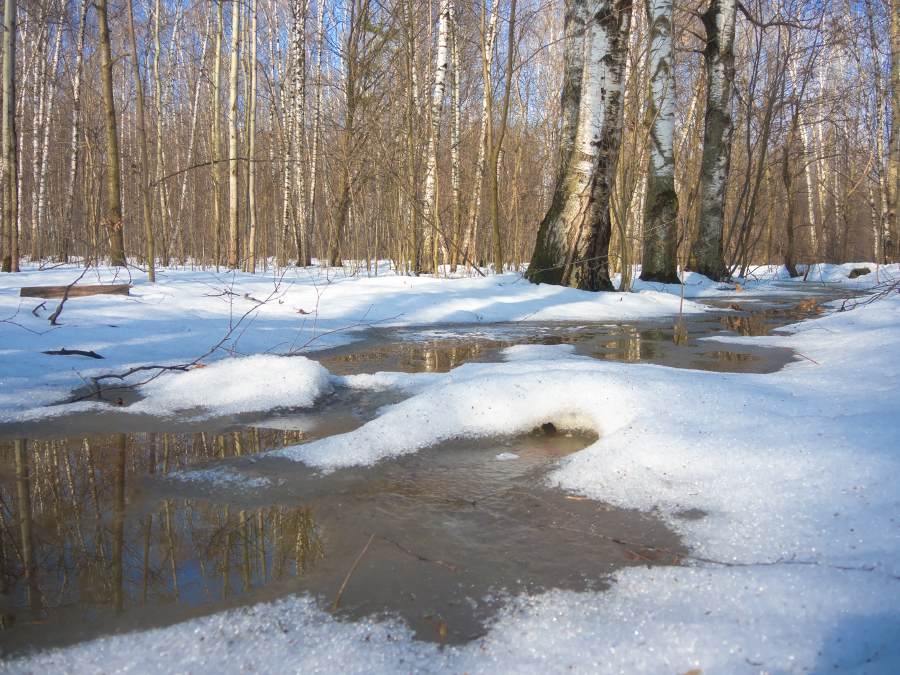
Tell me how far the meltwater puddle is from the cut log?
10.6ft

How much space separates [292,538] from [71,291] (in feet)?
14.9

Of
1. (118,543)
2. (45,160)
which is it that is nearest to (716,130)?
(118,543)

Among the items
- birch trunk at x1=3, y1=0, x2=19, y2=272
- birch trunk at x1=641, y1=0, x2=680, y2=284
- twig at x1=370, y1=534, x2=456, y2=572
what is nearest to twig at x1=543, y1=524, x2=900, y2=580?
twig at x1=370, y1=534, x2=456, y2=572

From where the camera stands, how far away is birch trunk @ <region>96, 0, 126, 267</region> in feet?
21.2

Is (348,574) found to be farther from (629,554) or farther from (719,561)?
(719,561)

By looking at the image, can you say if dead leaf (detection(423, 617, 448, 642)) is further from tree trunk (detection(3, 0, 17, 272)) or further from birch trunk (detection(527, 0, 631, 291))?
tree trunk (detection(3, 0, 17, 272))

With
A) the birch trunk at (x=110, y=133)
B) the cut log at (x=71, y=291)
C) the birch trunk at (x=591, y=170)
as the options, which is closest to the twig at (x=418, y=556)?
the cut log at (x=71, y=291)

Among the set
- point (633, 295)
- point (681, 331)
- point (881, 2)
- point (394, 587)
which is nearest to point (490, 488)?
point (394, 587)

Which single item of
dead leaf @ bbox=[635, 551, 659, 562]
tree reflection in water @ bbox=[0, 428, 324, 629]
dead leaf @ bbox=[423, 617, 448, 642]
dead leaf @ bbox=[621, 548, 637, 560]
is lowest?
tree reflection in water @ bbox=[0, 428, 324, 629]

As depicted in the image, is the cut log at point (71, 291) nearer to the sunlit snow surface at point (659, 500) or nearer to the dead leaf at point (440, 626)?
the sunlit snow surface at point (659, 500)

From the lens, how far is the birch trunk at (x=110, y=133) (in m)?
6.46

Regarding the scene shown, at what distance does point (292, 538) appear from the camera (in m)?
1.26

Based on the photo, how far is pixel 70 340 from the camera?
10.5 ft

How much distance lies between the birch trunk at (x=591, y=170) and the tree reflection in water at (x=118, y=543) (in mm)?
5645
